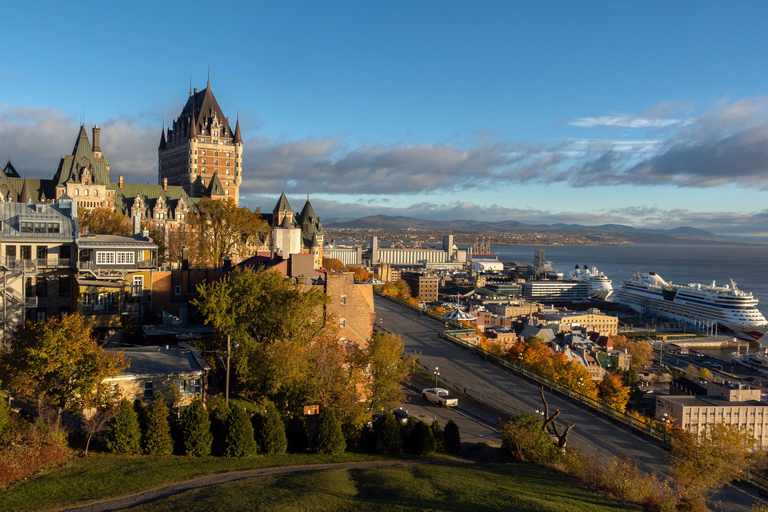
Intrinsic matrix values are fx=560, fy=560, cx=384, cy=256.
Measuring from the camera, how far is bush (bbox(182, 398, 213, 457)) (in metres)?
17.4

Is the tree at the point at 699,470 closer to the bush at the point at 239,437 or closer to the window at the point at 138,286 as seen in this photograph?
the bush at the point at 239,437

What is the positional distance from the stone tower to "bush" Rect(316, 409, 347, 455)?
259 ft

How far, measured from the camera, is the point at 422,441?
65.7ft

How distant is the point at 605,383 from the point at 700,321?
7485 centimetres

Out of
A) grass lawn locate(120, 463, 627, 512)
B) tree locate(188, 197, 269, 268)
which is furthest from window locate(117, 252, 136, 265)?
grass lawn locate(120, 463, 627, 512)

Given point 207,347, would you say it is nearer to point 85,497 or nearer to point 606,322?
point 85,497

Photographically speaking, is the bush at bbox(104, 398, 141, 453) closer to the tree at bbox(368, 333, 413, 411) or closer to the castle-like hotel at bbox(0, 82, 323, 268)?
the tree at bbox(368, 333, 413, 411)

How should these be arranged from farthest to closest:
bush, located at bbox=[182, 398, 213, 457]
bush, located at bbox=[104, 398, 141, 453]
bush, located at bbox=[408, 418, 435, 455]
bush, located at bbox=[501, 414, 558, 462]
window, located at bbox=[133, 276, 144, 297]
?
window, located at bbox=[133, 276, 144, 297] < bush, located at bbox=[408, 418, 435, 455] < bush, located at bbox=[501, 414, 558, 462] < bush, located at bbox=[182, 398, 213, 457] < bush, located at bbox=[104, 398, 141, 453]

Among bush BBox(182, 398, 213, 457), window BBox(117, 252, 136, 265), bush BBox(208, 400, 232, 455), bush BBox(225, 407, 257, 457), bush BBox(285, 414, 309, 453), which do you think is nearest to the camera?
bush BBox(182, 398, 213, 457)

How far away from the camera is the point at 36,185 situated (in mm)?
68938

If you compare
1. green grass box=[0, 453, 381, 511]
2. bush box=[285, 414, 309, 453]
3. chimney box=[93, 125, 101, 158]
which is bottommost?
bush box=[285, 414, 309, 453]

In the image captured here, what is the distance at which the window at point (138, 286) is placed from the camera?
29.0 m

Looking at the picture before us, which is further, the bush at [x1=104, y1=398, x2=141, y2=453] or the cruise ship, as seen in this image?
the cruise ship

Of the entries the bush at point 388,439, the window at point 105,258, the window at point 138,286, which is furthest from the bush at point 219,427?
the window at point 105,258
